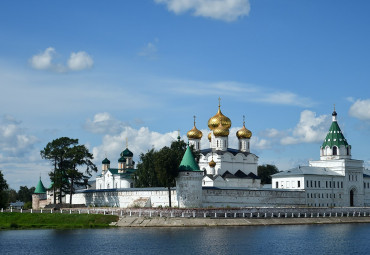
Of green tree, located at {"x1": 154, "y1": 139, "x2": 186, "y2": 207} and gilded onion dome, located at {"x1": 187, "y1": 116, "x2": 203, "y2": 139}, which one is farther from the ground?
gilded onion dome, located at {"x1": 187, "y1": 116, "x2": 203, "y2": 139}

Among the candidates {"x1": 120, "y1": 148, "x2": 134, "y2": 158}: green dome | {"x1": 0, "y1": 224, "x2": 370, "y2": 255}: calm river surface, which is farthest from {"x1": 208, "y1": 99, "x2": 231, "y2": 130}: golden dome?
{"x1": 0, "y1": 224, "x2": 370, "y2": 255}: calm river surface

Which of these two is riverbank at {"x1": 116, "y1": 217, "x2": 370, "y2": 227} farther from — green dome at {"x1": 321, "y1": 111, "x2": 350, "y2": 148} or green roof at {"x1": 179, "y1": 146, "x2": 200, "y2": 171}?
green dome at {"x1": 321, "y1": 111, "x2": 350, "y2": 148}

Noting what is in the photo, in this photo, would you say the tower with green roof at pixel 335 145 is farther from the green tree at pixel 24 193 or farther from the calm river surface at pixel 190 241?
the green tree at pixel 24 193

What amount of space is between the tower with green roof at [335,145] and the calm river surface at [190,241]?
2229 centimetres

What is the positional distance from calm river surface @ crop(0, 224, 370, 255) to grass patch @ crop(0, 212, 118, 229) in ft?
9.73

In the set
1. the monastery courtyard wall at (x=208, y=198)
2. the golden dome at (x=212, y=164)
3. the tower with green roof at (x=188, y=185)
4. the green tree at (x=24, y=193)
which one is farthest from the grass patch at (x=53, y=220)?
the green tree at (x=24, y=193)

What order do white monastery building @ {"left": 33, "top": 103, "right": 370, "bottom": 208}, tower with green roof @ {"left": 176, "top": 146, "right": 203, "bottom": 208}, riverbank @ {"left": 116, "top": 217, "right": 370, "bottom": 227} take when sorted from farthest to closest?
white monastery building @ {"left": 33, "top": 103, "right": 370, "bottom": 208}
tower with green roof @ {"left": 176, "top": 146, "right": 203, "bottom": 208}
riverbank @ {"left": 116, "top": 217, "right": 370, "bottom": 227}

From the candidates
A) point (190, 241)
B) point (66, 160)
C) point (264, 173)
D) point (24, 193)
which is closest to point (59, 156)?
point (66, 160)

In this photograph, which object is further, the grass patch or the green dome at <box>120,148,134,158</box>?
the green dome at <box>120,148,134,158</box>

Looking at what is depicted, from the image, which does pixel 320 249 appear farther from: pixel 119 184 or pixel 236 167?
pixel 119 184

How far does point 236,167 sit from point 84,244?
3313cm

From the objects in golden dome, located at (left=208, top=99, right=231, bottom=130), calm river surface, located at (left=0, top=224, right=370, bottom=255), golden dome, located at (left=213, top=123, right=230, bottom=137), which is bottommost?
calm river surface, located at (left=0, top=224, right=370, bottom=255)

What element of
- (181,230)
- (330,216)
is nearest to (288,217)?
(330,216)

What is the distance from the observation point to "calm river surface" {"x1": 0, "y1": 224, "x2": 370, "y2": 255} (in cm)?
3444
